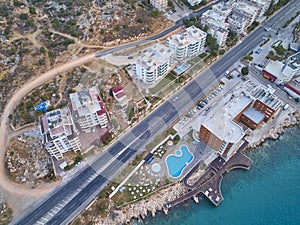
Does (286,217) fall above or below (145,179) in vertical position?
above

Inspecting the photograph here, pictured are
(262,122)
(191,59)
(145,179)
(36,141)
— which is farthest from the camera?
(191,59)

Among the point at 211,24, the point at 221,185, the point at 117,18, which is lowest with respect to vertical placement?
the point at 221,185

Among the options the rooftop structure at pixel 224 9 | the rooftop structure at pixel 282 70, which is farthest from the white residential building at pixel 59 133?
the rooftop structure at pixel 224 9

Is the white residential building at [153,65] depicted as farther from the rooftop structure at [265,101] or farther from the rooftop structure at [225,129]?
the rooftop structure at [265,101]

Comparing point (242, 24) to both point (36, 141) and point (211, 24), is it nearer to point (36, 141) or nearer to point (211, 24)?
point (211, 24)

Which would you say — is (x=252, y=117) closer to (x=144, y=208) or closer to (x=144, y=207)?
(x=144, y=207)

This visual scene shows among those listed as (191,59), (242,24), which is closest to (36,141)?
(191,59)

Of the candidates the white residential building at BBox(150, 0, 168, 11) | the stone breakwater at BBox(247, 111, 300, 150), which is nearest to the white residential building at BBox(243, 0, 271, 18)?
the white residential building at BBox(150, 0, 168, 11)
